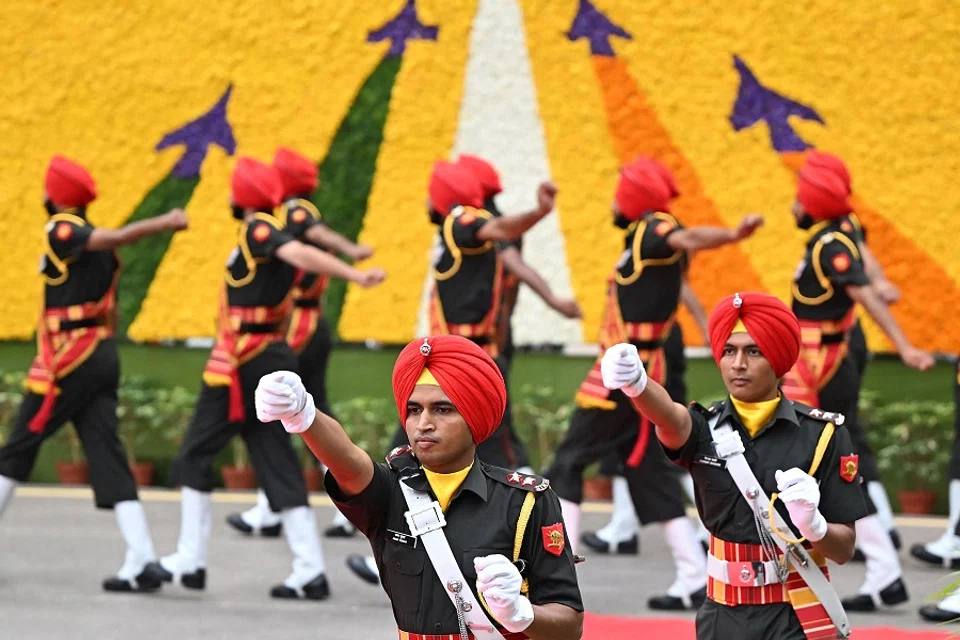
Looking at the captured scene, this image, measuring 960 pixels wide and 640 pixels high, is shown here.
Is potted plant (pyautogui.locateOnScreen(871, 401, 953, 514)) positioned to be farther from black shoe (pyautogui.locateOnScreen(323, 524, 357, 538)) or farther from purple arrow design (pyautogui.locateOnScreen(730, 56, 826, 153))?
black shoe (pyautogui.locateOnScreen(323, 524, 357, 538))

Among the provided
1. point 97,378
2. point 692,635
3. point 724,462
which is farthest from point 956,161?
point 724,462

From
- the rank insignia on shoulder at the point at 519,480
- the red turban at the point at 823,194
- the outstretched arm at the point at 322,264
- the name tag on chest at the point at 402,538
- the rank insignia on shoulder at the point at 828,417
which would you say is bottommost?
the outstretched arm at the point at 322,264

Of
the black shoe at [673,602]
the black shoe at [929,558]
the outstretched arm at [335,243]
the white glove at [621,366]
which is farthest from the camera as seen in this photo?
the outstretched arm at [335,243]

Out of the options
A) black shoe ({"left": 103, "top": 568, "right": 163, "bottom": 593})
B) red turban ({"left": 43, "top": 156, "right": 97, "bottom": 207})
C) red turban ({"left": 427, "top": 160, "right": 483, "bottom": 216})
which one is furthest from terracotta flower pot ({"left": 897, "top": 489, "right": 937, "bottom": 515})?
red turban ({"left": 43, "top": 156, "right": 97, "bottom": 207})

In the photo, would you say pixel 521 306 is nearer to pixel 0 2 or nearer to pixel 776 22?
pixel 776 22

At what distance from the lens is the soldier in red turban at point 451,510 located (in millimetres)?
3672

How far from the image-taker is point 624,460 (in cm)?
849

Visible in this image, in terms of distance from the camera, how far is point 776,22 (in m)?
11.1

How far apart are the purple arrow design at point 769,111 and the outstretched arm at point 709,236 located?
10.0 feet

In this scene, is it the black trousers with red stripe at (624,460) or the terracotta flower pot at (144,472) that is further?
the terracotta flower pot at (144,472)

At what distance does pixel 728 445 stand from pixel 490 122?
286 inches

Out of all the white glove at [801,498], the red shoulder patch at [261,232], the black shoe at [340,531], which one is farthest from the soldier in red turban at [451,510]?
the black shoe at [340,531]

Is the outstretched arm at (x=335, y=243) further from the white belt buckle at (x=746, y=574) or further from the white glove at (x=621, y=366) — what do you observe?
the white glove at (x=621, y=366)

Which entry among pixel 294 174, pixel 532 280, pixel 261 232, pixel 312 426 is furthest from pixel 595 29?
pixel 312 426
